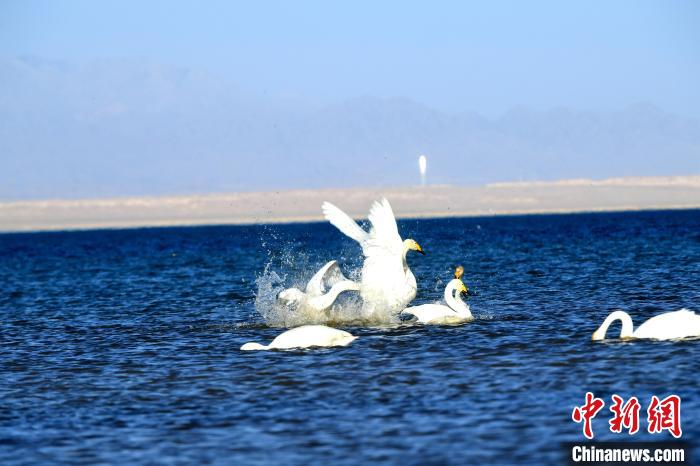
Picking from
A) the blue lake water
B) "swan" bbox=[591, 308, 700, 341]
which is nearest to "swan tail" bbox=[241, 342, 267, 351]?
the blue lake water

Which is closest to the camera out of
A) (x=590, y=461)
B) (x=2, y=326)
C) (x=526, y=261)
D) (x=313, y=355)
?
(x=590, y=461)

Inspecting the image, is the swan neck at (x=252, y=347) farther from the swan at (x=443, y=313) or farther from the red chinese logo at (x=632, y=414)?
the red chinese logo at (x=632, y=414)

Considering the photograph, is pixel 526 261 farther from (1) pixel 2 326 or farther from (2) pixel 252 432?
(2) pixel 252 432

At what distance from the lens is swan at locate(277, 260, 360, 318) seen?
87.8ft

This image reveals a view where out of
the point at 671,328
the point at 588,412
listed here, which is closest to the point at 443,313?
the point at 671,328

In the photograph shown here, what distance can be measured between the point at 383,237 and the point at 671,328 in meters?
7.91

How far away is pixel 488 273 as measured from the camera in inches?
1869

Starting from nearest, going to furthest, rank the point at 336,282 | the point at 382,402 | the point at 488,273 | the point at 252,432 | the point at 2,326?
the point at 252,432
the point at 382,402
the point at 336,282
the point at 2,326
the point at 488,273

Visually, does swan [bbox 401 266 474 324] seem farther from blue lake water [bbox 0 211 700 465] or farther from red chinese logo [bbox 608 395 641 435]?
red chinese logo [bbox 608 395 641 435]

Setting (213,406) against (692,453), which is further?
(213,406)

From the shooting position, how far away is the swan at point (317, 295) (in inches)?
1054

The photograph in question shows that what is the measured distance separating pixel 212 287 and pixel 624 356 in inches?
1028

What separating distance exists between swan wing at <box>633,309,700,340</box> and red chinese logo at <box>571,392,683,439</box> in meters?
5.46

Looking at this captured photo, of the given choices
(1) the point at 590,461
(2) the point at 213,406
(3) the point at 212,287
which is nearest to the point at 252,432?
(2) the point at 213,406
